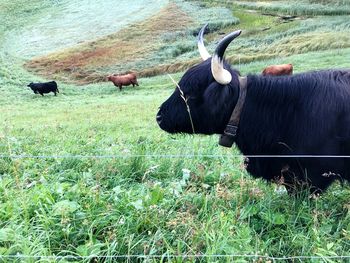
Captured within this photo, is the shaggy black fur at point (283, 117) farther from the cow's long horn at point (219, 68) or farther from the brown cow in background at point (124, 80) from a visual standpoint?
the brown cow in background at point (124, 80)

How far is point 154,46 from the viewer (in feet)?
94.6

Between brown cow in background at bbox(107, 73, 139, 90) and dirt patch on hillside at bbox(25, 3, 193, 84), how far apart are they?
93 centimetres

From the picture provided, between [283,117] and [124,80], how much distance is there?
23345 mm

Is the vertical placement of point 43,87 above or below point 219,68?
below

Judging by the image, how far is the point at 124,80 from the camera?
87.8ft

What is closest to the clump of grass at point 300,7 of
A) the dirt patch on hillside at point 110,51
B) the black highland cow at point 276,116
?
the dirt patch on hillside at point 110,51

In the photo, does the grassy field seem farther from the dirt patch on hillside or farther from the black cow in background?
the dirt patch on hillside

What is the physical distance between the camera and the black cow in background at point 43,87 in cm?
2617

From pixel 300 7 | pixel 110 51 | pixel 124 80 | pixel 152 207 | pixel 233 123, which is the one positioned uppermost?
pixel 233 123

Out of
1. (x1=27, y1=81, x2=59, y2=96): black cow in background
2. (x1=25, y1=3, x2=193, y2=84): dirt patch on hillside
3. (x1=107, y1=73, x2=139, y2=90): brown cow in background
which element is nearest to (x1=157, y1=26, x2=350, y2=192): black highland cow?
(x1=107, y1=73, x2=139, y2=90): brown cow in background

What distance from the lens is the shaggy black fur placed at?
379 centimetres

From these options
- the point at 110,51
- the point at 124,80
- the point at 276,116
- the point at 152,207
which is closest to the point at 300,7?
the point at 124,80

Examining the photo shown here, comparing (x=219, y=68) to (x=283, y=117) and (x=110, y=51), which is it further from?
(x=110, y=51)

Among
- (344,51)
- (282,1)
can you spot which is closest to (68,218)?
(344,51)
